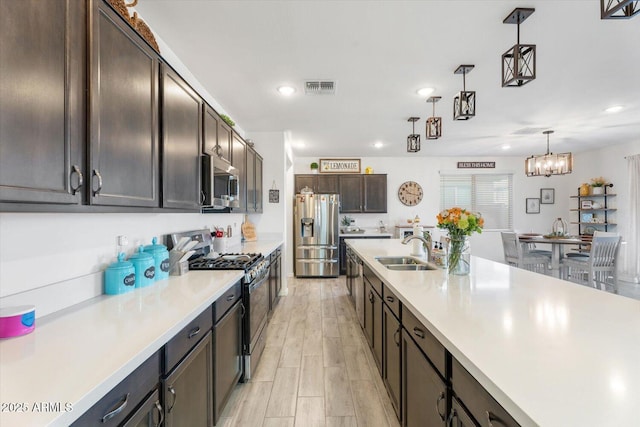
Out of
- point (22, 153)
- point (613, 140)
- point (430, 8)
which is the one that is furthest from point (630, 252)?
point (22, 153)

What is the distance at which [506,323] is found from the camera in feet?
3.60

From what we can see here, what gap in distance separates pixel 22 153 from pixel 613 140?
7.76m

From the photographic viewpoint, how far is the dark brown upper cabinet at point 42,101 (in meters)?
0.78

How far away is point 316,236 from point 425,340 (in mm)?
4596

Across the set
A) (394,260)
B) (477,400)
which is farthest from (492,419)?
(394,260)

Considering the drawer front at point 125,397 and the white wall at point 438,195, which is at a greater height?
the white wall at point 438,195

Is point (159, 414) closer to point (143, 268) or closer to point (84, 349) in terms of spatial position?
point (84, 349)

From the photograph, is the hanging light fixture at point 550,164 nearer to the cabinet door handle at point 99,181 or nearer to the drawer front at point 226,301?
the drawer front at point 226,301

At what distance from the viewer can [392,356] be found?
5.95 feet

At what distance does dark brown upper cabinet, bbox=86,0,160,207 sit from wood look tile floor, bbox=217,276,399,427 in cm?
151

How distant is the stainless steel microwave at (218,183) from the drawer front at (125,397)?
1.34 m

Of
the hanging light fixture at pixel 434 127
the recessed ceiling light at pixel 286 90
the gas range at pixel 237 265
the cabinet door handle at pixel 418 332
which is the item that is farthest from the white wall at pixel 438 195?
the cabinet door handle at pixel 418 332

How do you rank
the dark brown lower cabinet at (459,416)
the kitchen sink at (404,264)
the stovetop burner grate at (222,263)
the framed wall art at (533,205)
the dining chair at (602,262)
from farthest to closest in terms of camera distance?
1. the framed wall art at (533,205)
2. the dining chair at (602,262)
3. the kitchen sink at (404,264)
4. the stovetop burner grate at (222,263)
5. the dark brown lower cabinet at (459,416)

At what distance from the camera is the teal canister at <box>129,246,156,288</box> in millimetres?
1646
